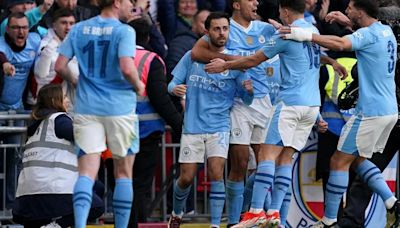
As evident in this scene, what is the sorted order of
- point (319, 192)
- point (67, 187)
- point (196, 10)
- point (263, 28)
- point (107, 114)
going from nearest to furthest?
1. point (107, 114)
2. point (67, 187)
3. point (263, 28)
4. point (319, 192)
5. point (196, 10)

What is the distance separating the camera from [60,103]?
14.1m

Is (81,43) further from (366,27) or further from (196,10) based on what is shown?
(196,10)

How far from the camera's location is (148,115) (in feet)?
52.2

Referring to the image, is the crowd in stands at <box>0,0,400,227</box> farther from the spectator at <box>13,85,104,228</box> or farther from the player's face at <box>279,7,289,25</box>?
the player's face at <box>279,7,289,25</box>

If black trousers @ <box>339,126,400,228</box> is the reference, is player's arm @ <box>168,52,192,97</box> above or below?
above

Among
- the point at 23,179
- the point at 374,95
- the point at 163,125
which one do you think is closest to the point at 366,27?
the point at 374,95

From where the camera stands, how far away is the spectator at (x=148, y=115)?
616 inches

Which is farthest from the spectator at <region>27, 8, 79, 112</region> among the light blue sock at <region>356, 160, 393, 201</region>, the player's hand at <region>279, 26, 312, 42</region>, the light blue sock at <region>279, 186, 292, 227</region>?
the light blue sock at <region>356, 160, 393, 201</region>

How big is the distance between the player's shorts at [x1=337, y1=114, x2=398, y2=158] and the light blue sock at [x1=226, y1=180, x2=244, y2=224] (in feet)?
4.35

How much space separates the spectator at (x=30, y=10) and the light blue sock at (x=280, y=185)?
430cm

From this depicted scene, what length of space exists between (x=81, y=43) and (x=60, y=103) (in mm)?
1151

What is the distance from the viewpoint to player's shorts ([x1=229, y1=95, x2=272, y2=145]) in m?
15.5

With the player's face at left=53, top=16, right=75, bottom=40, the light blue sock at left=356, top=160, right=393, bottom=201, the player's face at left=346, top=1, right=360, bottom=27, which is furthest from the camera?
the player's face at left=53, top=16, right=75, bottom=40

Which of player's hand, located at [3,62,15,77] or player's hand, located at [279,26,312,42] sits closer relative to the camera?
player's hand, located at [279,26,312,42]
